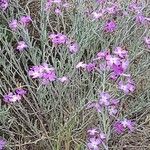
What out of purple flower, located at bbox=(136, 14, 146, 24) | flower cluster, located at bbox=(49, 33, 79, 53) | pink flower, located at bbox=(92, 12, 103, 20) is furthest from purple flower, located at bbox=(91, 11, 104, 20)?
flower cluster, located at bbox=(49, 33, 79, 53)

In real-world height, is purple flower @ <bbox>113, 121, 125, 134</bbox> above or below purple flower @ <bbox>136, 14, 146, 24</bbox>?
below

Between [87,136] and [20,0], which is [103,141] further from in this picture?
[20,0]

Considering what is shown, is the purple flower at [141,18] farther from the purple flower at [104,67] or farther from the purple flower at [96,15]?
the purple flower at [104,67]

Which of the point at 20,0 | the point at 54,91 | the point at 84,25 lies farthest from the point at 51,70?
the point at 20,0

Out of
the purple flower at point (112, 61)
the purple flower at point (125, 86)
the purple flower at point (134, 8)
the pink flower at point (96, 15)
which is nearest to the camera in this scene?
the purple flower at point (112, 61)

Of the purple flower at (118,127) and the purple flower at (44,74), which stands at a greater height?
the purple flower at (44,74)

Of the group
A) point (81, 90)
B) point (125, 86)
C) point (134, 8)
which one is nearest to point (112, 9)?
point (134, 8)

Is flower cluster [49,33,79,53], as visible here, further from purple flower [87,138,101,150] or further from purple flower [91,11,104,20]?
purple flower [87,138,101,150]

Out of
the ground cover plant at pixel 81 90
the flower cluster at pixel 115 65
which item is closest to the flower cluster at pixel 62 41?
the ground cover plant at pixel 81 90
